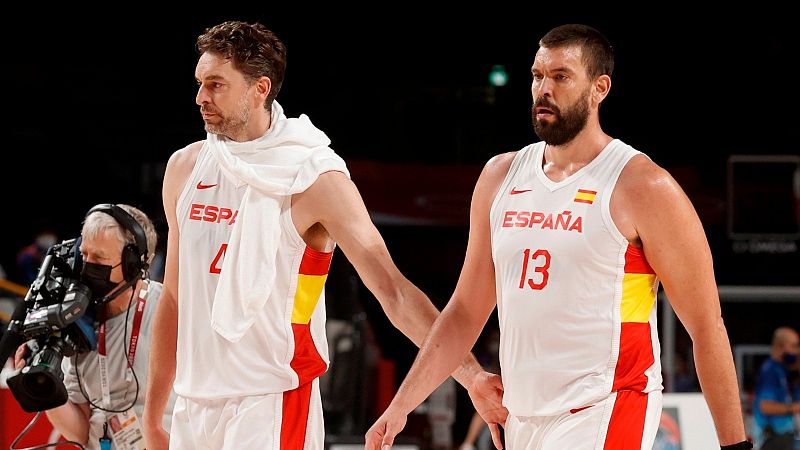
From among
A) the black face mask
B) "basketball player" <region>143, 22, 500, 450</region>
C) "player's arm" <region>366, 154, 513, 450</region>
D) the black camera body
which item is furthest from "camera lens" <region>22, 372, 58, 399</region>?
"player's arm" <region>366, 154, 513, 450</region>

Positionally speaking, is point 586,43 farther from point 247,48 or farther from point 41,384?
point 41,384

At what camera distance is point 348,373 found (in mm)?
10031

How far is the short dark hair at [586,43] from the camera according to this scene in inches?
136

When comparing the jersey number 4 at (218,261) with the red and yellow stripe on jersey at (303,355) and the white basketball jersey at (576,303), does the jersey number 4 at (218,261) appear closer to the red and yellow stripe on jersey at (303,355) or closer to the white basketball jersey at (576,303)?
the red and yellow stripe on jersey at (303,355)

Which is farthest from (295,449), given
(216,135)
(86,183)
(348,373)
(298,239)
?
(86,183)

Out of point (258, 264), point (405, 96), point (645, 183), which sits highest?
point (405, 96)

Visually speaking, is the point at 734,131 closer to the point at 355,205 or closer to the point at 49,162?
the point at 49,162

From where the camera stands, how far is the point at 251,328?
11.5 feet

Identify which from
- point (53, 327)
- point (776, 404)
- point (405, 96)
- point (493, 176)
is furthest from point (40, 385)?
point (405, 96)

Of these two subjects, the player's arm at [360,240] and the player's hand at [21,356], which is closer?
the player's arm at [360,240]

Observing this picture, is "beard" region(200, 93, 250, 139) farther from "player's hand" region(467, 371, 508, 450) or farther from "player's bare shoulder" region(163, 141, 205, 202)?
"player's hand" region(467, 371, 508, 450)

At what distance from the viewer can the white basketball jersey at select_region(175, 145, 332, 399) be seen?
11.4 feet

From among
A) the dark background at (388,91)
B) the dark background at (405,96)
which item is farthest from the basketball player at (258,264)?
the dark background at (388,91)

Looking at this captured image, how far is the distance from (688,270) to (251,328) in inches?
51.3
